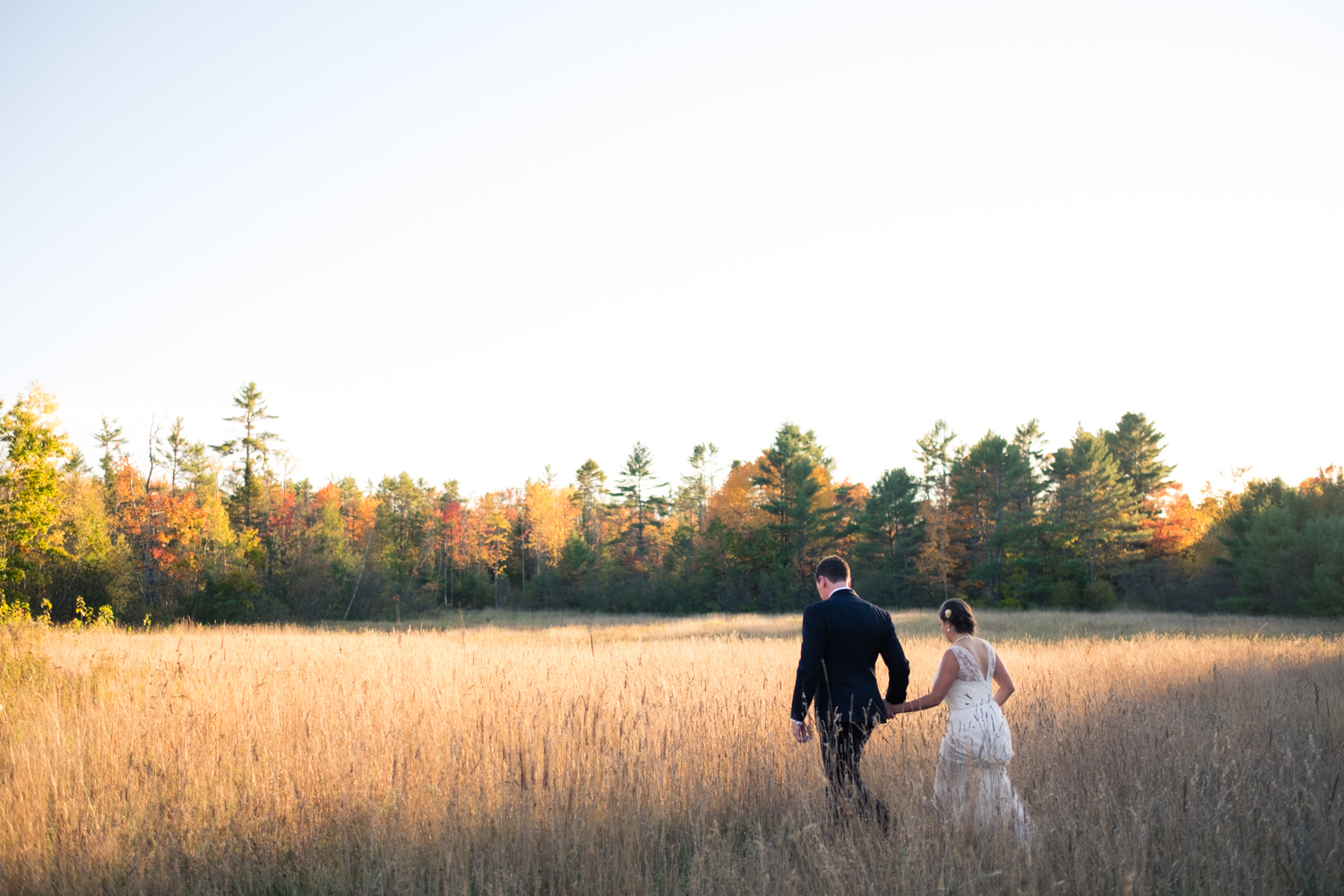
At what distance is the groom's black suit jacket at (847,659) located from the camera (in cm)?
462

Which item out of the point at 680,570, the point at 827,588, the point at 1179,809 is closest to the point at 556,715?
the point at 827,588

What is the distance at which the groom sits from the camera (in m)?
4.59

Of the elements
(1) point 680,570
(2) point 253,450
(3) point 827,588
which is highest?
(2) point 253,450

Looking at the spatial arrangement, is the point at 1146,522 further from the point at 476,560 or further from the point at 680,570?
the point at 476,560

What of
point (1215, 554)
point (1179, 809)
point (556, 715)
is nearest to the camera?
point (1179, 809)

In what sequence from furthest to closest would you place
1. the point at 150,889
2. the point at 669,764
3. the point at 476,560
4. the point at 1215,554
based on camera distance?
1. the point at 476,560
2. the point at 1215,554
3. the point at 669,764
4. the point at 150,889

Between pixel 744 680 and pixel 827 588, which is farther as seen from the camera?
pixel 744 680

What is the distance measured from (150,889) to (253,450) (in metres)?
56.8

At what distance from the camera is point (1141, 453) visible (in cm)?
4994

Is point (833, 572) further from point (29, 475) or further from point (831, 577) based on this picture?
point (29, 475)

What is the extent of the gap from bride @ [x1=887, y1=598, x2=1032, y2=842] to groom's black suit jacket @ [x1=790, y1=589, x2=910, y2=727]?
18 cm

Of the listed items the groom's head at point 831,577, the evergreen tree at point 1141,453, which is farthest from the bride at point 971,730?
the evergreen tree at point 1141,453

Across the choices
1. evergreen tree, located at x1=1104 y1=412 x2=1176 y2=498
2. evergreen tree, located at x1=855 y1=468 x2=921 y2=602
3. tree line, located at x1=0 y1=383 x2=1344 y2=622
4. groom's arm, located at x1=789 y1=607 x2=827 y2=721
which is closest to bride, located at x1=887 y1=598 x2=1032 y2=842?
groom's arm, located at x1=789 y1=607 x2=827 y2=721

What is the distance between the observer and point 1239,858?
4.01 m
